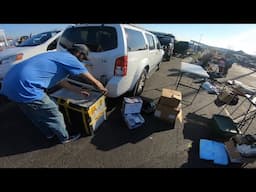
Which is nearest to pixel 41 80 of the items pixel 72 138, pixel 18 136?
pixel 72 138

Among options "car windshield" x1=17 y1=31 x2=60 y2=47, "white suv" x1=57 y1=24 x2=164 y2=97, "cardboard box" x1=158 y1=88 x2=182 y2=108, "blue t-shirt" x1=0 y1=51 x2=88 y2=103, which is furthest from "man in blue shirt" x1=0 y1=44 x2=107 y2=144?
"car windshield" x1=17 y1=31 x2=60 y2=47

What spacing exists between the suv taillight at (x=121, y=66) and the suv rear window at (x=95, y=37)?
30cm

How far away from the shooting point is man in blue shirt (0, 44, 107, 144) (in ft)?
6.41

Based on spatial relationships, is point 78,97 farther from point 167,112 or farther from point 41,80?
point 167,112

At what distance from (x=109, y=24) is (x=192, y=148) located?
294cm

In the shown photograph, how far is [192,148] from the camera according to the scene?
9.24 feet

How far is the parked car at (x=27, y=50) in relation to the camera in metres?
3.86

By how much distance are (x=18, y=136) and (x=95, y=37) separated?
7.89 feet

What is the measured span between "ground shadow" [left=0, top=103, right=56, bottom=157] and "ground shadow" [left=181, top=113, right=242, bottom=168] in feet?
8.04

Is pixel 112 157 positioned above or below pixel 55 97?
below

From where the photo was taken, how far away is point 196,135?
320 centimetres

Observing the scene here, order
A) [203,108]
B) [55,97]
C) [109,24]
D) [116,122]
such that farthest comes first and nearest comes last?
[203,108] < [116,122] < [109,24] < [55,97]
